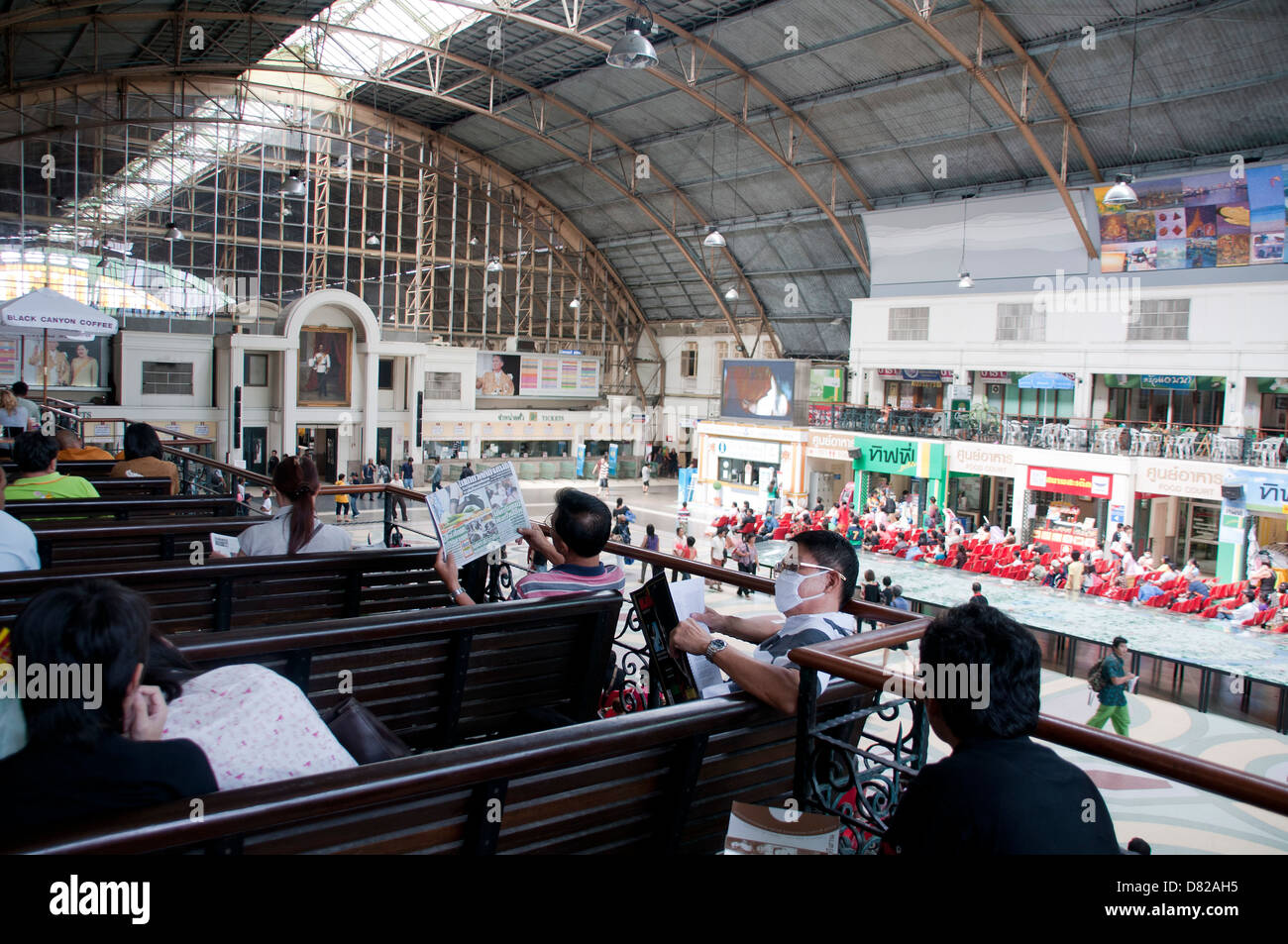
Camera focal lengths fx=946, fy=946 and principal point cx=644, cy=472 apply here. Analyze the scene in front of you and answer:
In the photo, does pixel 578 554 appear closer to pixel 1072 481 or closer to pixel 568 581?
pixel 568 581

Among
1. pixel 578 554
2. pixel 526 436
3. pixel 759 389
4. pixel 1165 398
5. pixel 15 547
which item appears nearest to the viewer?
pixel 578 554

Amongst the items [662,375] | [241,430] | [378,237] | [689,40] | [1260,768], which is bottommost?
[1260,768]

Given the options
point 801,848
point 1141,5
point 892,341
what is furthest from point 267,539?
point 892,341

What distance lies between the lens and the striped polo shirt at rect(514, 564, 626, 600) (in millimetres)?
3504

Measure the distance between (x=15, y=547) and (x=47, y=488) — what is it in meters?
1.87

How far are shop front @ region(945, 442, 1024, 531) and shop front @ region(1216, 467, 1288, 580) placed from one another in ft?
14.6

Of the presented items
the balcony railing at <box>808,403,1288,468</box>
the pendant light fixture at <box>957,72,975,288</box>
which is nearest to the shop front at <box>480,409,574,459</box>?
the balcony railing at <box>808,403,1288,468</box>

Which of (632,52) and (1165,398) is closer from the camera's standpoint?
(632,52)

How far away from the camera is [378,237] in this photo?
32688 mm

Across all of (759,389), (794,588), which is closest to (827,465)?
(759,389)

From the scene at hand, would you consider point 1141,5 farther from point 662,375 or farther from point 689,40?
point 662,375

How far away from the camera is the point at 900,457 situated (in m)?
24.7

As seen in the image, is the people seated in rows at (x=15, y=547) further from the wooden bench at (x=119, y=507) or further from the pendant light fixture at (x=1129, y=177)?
the pendant light fixture at (x=1129, y=177)
